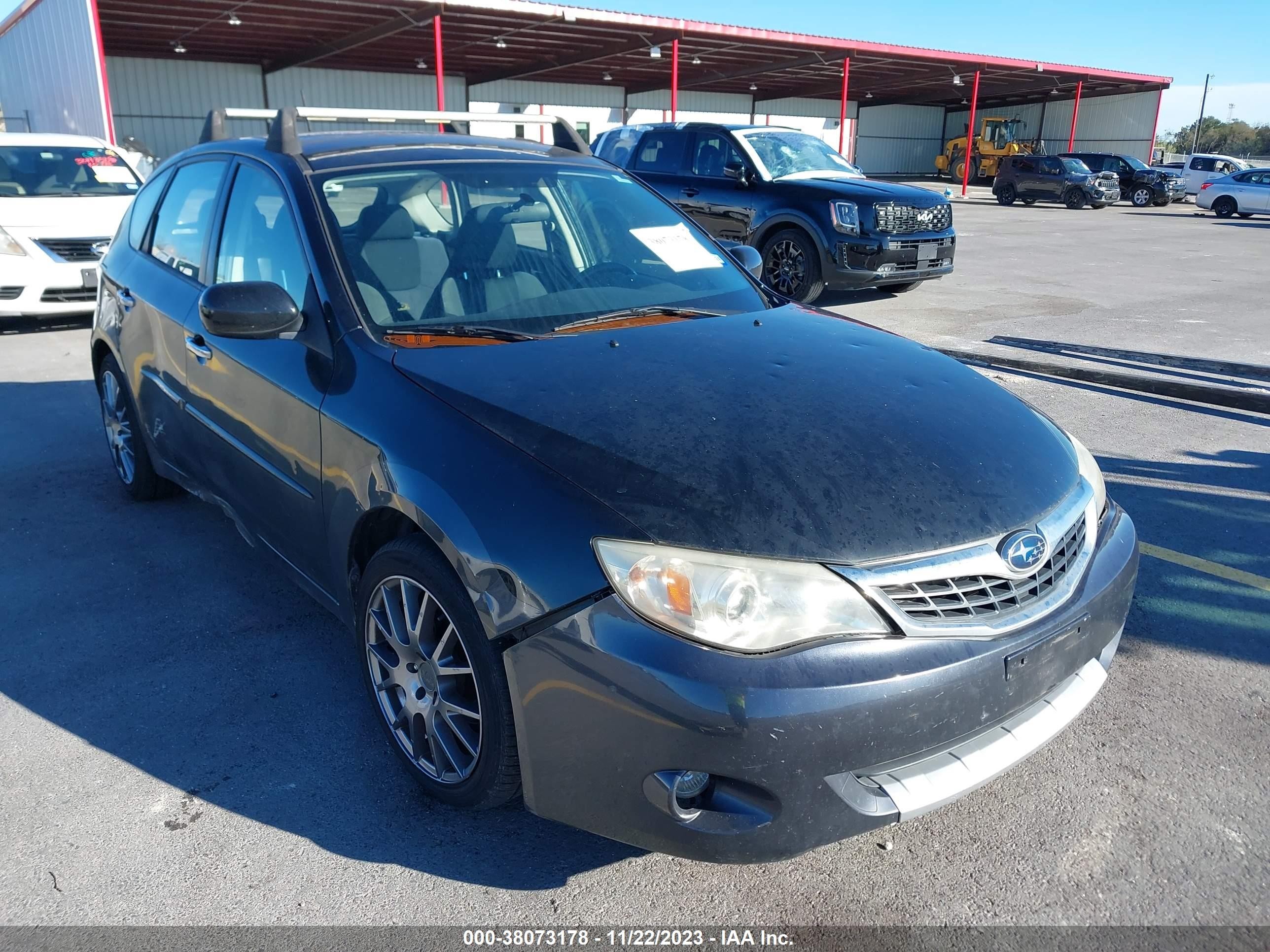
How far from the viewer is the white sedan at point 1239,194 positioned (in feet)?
86.0

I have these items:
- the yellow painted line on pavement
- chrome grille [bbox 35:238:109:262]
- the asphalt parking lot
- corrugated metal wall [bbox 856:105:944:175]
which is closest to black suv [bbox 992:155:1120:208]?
corrugated metal wall [bbox 856:105:944:175]

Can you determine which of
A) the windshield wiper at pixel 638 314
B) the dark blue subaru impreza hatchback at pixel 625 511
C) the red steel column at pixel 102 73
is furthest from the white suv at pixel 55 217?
the red steel column at pixel 102 73

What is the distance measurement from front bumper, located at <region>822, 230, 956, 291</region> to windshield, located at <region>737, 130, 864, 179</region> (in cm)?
133

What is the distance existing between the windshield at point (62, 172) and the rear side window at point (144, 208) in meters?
5.95

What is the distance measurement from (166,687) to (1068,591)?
107 inches

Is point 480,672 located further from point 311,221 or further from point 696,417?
point 311,221

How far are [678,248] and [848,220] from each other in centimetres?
657

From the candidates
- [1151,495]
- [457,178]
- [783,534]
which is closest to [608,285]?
[457,178]

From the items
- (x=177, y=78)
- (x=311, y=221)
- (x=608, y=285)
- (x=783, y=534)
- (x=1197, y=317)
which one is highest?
(x=177, y=78)

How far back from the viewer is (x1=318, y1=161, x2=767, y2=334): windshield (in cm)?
299

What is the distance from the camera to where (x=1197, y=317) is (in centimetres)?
1012

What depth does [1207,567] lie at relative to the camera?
3.94m

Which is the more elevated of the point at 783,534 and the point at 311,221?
the point at 311,221

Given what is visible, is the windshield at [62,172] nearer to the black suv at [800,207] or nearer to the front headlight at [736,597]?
the black suv at [800,207]
